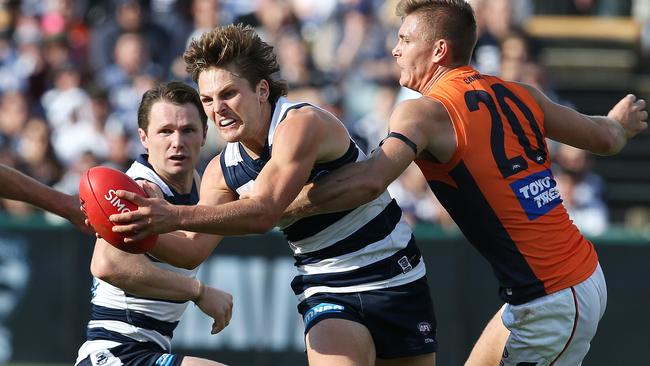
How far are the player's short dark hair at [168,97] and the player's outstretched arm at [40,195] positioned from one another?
585 mm

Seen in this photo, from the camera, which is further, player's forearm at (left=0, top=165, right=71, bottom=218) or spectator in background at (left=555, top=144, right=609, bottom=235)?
spectator in background at (left=555, top=144, right=609, bottom=235)

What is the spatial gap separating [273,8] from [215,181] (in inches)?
320

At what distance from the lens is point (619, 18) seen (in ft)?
50.3

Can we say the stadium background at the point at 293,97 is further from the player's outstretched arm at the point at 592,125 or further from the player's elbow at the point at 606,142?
the player's elbow at the point at 606,142

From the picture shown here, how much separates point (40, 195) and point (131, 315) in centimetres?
76

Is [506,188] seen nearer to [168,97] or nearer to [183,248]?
[183,248]

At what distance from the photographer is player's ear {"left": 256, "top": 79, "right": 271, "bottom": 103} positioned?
17.3 feet

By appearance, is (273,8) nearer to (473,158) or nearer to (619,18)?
(619,18)

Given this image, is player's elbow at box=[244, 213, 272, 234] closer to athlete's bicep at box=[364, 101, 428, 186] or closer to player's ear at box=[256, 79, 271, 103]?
athlete's bicep at box=[364, 101, 428, 186]

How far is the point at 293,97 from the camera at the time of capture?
12.0m

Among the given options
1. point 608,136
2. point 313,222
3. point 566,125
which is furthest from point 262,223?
point 608,136

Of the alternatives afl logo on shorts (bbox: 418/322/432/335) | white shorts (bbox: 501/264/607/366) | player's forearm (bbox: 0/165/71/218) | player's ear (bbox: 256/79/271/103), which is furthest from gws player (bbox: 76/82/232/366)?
white shorts (bbox: 501/264/607/366)

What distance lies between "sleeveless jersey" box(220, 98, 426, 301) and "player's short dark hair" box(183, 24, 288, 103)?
0.19 metres

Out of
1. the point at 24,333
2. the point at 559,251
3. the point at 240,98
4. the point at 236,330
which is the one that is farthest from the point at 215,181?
the point at 24,333
